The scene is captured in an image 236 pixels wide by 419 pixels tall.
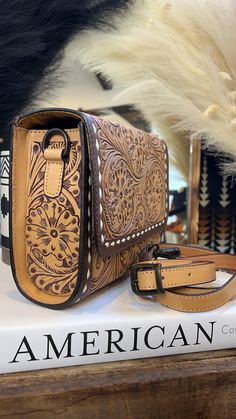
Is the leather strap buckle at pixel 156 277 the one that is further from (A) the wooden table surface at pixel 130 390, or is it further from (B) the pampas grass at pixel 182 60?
(B) the pampas grass at pixel 182 60

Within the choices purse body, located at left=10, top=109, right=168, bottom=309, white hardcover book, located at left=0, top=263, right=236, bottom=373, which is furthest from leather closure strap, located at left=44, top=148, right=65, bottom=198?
white hardcover book, located at left=0, top=263, right=236, bottom=373

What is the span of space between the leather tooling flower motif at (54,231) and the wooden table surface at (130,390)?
10cm

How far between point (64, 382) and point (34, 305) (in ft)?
0.24

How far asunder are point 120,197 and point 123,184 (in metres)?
0.01

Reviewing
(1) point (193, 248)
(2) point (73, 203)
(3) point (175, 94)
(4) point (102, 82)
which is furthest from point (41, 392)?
(4) point (102, 82)

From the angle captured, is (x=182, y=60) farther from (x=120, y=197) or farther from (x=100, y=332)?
(x=100, y=332)

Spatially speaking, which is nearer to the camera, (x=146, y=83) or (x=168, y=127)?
(x=146, y=83)

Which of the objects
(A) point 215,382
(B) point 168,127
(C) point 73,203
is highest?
(B) point 168,127

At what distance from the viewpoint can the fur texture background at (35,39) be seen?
0.53 meters

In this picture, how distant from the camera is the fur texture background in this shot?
1.73 feet

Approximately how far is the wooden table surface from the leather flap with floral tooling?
0.34ft

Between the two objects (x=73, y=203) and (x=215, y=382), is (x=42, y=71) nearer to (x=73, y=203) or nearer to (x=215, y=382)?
(x=73, y=203)

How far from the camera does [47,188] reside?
326 mm

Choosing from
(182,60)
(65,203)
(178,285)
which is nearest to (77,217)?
(65,203)
